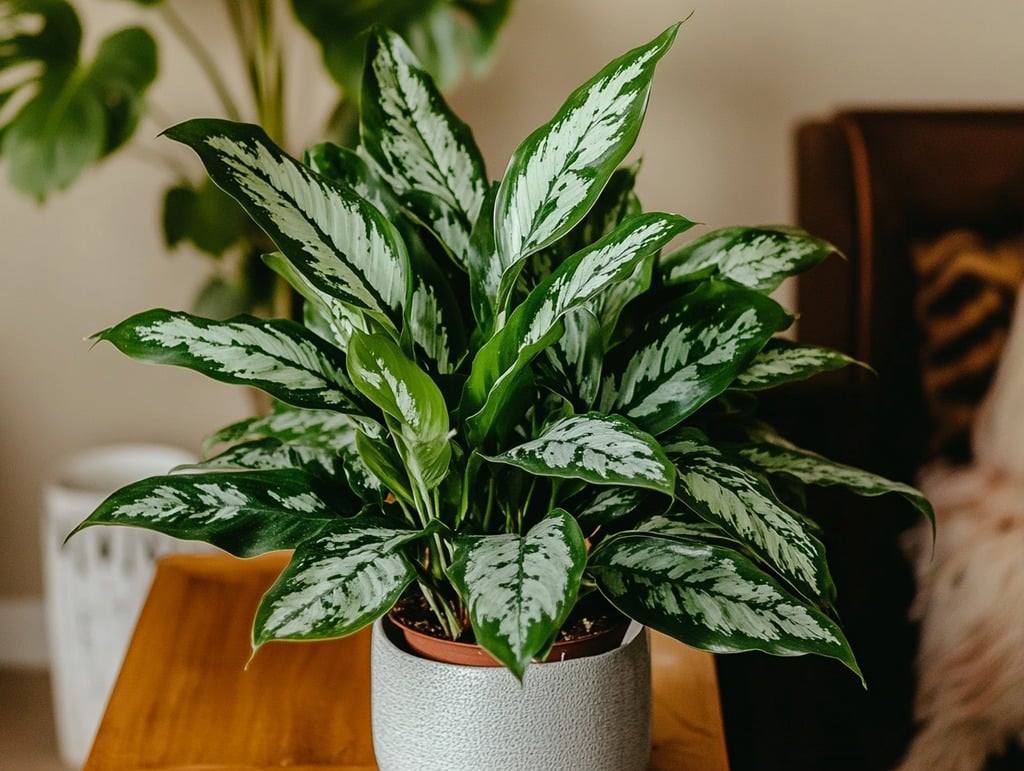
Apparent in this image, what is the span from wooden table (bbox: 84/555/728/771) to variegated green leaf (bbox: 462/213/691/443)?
1.17 feet

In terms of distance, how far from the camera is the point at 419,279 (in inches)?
24.7

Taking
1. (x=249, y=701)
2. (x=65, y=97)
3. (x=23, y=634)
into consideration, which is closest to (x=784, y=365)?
(x=249, y=701)

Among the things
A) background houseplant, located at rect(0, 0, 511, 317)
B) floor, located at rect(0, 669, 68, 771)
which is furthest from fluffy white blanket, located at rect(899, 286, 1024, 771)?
floor, located at rect(0, 669, 68, 771)

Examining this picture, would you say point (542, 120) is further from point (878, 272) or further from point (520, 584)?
point (520, 584)

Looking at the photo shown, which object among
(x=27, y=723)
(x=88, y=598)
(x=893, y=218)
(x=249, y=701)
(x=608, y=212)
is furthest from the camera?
(x=27, y=723)

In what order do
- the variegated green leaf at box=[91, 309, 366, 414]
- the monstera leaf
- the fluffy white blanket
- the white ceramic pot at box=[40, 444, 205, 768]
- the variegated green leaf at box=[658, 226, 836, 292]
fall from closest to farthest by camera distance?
1. the variegated green leaf at box=[91, 309, 366, 414]
2. the variegated green leaf at box=[658, 226, 836, 292]
3. the fluffy white blanket
4. the monstera leaf
5. the white ceramic pot at box=[40, 444, 205, 768]

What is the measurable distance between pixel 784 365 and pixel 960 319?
738 millimetres

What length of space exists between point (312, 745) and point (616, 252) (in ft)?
1.62

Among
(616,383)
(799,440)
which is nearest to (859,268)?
(799,440)

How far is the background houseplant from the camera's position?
4.02 feet

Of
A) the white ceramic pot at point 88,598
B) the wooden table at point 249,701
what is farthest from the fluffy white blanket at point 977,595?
the white ceramic pot at point 88,598

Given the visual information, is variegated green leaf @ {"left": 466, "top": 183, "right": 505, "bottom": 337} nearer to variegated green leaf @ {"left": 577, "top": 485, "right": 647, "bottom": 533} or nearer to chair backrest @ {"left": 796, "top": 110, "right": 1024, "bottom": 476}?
variegated green leaf @ {"left": 577, "top": 485, "right": 647, "bottom": 533}

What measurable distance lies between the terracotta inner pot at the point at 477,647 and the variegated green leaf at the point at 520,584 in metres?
0.08

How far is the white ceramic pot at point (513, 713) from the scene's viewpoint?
23.1 inches
